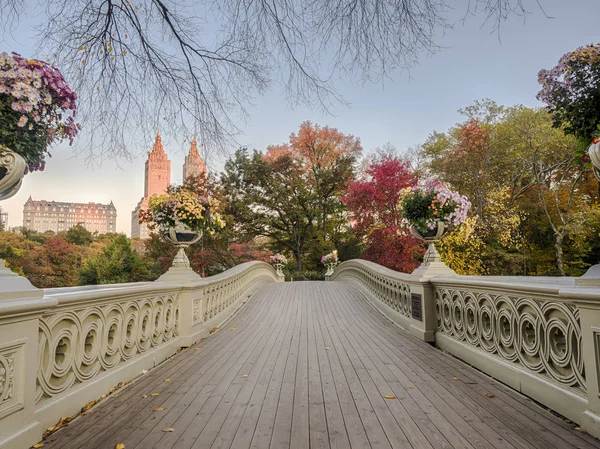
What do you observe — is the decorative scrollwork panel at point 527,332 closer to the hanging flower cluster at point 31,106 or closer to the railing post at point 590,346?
the railing post at point 590,346

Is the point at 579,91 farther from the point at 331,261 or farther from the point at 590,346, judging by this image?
the point at 331,261

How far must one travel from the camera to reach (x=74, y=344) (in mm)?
2732

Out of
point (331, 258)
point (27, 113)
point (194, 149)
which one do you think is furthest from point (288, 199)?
point (27, 113)

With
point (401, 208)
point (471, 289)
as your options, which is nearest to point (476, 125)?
point (401, 208)

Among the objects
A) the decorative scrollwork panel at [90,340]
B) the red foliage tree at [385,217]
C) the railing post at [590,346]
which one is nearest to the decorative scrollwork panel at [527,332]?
the railing post at [590,346]

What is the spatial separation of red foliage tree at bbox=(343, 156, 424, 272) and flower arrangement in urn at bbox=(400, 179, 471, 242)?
28.0ft

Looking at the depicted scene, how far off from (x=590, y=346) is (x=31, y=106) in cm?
406

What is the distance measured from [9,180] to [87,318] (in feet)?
4.56

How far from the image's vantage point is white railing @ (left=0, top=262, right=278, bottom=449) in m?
2.05

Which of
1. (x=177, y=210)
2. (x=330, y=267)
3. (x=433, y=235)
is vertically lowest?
(x=330, y=267)

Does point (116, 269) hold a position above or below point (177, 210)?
below

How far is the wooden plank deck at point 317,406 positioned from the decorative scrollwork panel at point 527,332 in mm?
327

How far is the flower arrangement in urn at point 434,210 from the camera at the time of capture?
550 cm

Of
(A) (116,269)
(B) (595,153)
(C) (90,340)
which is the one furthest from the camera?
(A) (116,269)
